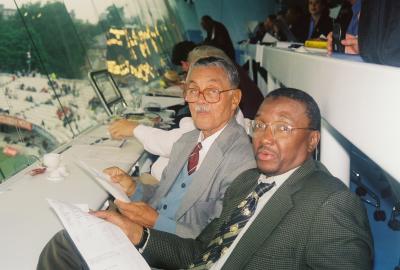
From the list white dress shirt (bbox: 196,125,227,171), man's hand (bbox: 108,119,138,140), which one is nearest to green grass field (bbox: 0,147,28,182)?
man's hand (bbox: 108,119,138,140)

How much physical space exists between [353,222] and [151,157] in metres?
2.38

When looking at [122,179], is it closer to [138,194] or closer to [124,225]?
[138,194]

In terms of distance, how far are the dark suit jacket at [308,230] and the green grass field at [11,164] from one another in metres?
1.49

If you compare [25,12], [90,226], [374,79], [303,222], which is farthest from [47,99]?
[374,79]

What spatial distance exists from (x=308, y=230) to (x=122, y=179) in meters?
1.18

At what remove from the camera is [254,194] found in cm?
131

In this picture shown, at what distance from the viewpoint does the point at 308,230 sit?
3.40ft

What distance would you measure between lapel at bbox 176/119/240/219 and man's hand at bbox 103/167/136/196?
41 centimetres

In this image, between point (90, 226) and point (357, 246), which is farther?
point (90, 226)

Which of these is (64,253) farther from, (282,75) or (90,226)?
(282,75)

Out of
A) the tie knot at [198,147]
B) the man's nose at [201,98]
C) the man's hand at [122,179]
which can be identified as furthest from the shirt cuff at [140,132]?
the man's nose at [201,98]

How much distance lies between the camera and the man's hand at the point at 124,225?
1.41 metres

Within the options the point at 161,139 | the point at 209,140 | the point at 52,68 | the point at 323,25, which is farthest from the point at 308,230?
the point at 323,25

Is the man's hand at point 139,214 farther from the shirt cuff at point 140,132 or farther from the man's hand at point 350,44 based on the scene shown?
the man's hand at point 350,44
